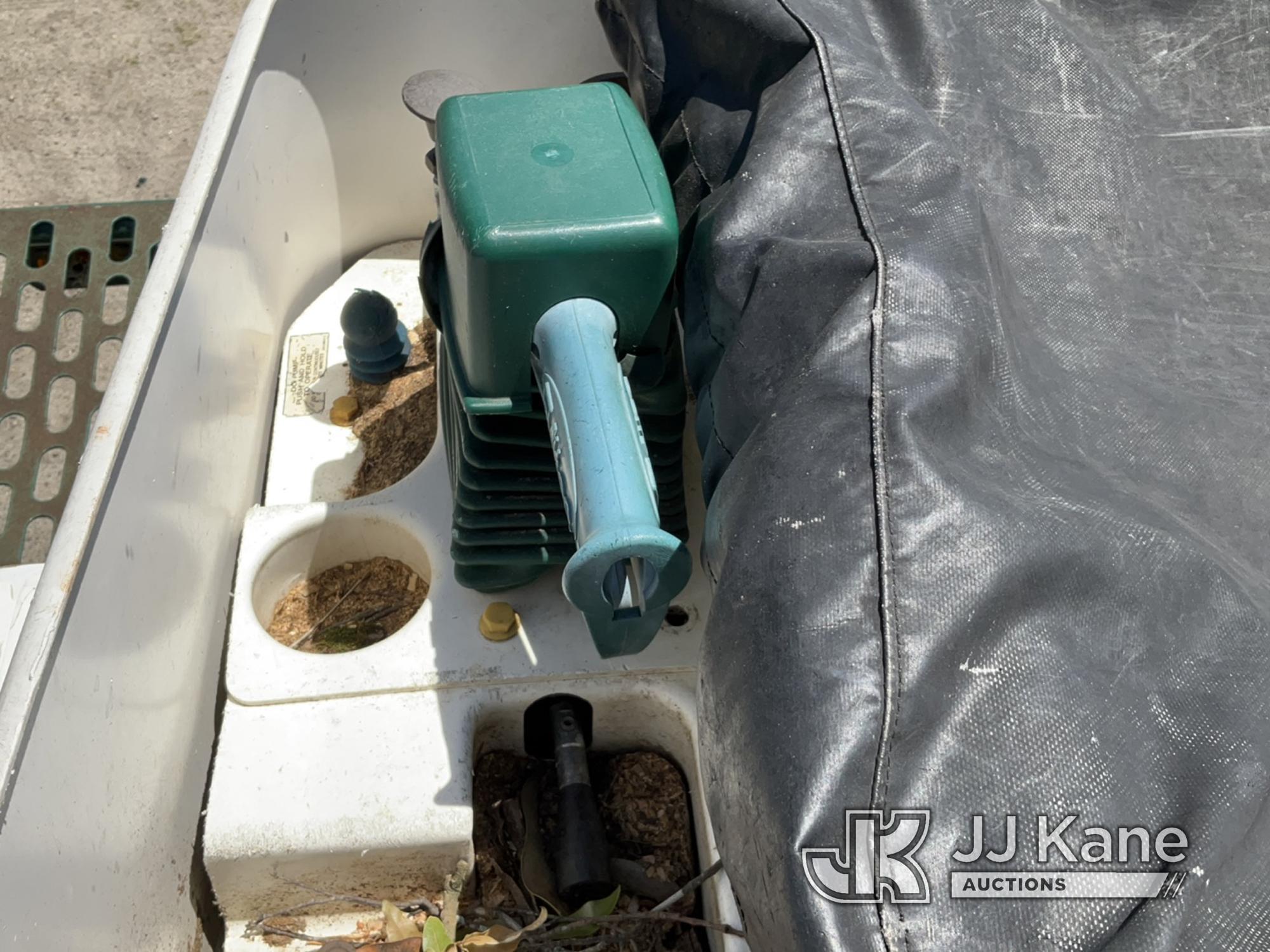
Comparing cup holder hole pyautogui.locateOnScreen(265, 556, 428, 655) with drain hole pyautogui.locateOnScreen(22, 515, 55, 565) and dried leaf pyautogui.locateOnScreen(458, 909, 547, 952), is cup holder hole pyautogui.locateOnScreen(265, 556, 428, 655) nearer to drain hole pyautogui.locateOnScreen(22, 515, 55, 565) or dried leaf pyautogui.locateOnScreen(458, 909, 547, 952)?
dried leaf pyautogui.locateOnScreen(458, 909, 547, 952)

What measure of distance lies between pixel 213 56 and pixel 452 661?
76.4 inches

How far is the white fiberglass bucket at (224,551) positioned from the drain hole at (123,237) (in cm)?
46

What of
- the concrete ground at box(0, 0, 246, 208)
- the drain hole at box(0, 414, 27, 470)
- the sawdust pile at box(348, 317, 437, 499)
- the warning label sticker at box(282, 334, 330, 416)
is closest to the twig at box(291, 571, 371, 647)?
the sawdust pile at box(348, 317, 437, 499)

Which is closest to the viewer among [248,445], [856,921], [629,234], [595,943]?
[856,921]

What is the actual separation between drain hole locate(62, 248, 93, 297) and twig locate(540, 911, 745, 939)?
1252mm

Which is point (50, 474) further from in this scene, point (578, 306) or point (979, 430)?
point (979, 430)

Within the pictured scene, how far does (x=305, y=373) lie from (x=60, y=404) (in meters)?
0.63

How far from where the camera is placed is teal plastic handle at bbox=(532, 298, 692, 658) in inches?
27.2

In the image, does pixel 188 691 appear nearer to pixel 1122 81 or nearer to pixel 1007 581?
pixel 1007 581

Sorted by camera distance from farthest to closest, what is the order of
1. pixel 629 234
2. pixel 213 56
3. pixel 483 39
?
pixel 213 56, pixel 483 39, pixel 629 234

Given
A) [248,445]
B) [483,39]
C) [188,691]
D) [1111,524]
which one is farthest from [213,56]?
[1111,524]

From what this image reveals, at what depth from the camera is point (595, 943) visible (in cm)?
94

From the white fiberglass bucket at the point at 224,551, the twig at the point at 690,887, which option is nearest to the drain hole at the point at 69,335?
the white fiberglass bucket at the point at 224,551

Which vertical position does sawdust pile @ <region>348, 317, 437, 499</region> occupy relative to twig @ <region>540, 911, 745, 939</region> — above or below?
above
